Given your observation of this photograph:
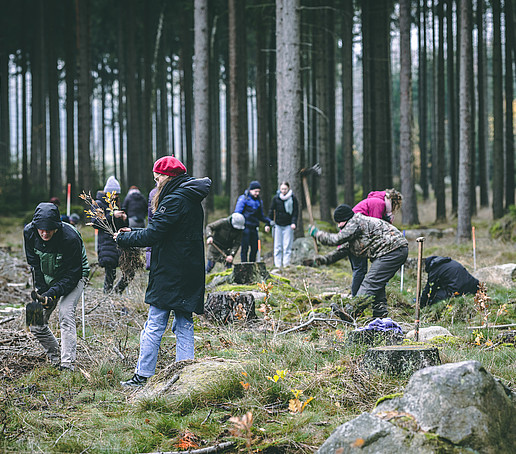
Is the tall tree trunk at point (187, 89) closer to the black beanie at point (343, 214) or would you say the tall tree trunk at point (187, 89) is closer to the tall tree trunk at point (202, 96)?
the tall tree trunk at point (202, 96)

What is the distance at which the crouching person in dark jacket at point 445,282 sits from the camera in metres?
8.77

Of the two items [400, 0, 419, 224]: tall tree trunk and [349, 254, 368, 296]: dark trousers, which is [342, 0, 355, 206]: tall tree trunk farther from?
[349, 254, 368, 296]: dark trousers

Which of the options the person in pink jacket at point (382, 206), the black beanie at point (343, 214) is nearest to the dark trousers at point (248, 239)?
the person in pink jacket at point (382, 206)

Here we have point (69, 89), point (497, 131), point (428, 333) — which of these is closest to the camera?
point (428, 333)

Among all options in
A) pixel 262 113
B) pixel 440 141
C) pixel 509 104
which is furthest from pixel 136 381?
pixel 509 104

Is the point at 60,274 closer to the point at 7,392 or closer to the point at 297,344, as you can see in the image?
the point at 7,392

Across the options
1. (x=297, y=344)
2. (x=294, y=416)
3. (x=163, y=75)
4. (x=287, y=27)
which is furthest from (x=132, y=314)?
(x=163, y=75)

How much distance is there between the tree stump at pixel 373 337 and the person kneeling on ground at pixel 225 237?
5.15 meters

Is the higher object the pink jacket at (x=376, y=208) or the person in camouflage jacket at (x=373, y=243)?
the pink jacket at (x=376, y=208)

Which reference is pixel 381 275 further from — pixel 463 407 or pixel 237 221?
pixel 463 407

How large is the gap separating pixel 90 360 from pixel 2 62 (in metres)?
29.2

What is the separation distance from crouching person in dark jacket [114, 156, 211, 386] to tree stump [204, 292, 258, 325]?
2.44m

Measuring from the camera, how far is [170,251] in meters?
5.62

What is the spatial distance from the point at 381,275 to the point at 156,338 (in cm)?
347
